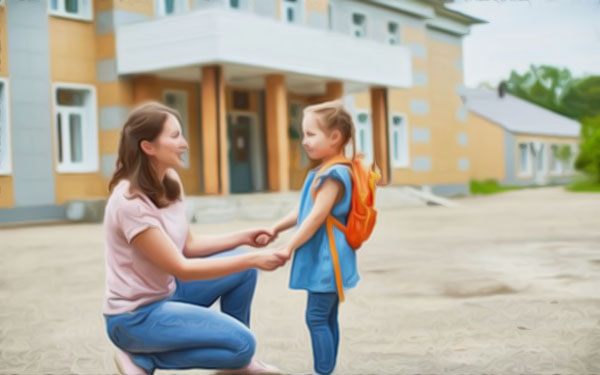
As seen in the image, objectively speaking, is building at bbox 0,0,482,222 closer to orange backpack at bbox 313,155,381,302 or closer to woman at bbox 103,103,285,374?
woman at bbox 103,103,285,374

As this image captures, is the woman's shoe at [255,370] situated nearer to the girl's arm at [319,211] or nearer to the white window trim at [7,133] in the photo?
the girl's arm at [319,211]

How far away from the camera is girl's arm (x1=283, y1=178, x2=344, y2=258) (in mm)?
2293

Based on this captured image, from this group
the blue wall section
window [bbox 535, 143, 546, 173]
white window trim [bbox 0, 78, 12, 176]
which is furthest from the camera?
window [bbox 535, 143, 546, 173]

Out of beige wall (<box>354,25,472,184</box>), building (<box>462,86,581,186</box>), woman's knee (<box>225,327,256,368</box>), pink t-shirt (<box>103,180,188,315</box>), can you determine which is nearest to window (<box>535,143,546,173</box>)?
building (<box>462,86,581,186</box>)

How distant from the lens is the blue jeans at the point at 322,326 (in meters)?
2.42

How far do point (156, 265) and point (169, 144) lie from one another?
0.36 meters

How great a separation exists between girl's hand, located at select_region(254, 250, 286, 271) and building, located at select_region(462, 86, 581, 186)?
24201mm

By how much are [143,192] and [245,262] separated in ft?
1.20

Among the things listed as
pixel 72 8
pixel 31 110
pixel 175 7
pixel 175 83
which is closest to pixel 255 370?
pixel 31 110

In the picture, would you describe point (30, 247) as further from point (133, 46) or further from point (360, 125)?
point (360, 125)

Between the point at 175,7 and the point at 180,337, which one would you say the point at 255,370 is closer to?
the point at 180,337

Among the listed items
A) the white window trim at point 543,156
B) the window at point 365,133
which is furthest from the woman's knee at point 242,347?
→ the white window trim at point 543,156

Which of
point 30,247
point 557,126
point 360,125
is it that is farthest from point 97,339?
point 557,126

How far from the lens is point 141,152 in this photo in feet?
7.09
